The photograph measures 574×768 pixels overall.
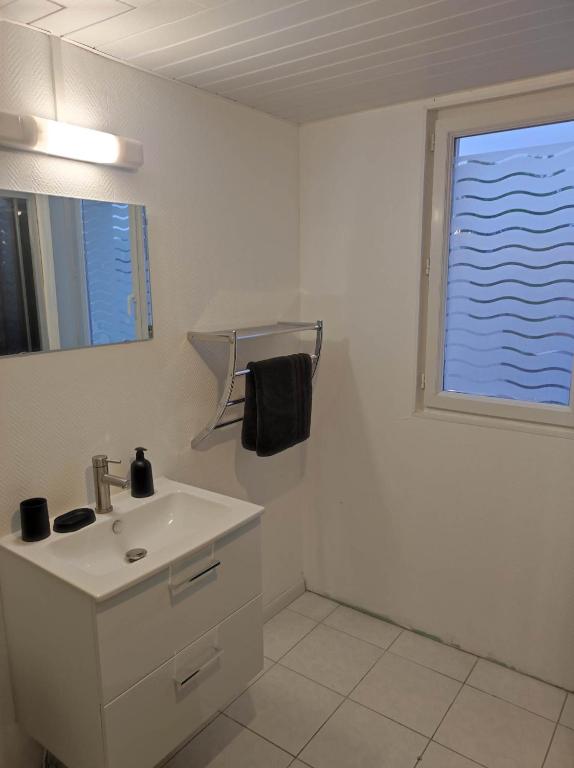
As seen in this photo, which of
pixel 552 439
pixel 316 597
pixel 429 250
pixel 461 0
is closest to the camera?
pixel 461 0

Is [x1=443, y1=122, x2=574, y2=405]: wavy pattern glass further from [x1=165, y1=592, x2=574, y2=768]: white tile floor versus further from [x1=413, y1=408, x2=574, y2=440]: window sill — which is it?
[x1=165, y1=592, x2=574, y2=768]: white tile floor

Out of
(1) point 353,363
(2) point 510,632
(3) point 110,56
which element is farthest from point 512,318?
(3) point 110,56


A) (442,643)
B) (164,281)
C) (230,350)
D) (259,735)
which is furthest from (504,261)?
(259,735)

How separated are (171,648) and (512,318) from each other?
158cm

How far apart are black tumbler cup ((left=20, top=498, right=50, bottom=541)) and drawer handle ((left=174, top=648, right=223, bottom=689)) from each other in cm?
53

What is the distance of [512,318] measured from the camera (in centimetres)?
208

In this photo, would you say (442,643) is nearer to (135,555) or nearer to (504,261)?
(135,555)

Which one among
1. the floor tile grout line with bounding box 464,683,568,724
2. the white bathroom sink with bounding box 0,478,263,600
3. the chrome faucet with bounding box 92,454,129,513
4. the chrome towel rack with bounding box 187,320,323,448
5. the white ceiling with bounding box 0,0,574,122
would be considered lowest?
the floor tile grout line with bounding box 464,683,568,724

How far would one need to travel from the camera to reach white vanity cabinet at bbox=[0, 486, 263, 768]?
1.33m

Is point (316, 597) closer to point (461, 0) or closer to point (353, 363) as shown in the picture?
point (353, 363)

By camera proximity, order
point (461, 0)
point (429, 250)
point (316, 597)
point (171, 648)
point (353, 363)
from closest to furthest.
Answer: point (461, 0), point (171, 648), point (429, 250), point (353, 363), point (316, 597)

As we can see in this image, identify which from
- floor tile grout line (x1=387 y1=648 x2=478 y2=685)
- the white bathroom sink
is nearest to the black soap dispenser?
the white bathroom sink

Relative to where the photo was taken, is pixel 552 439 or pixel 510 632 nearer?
pixel 552 439

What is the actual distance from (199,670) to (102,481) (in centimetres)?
60
